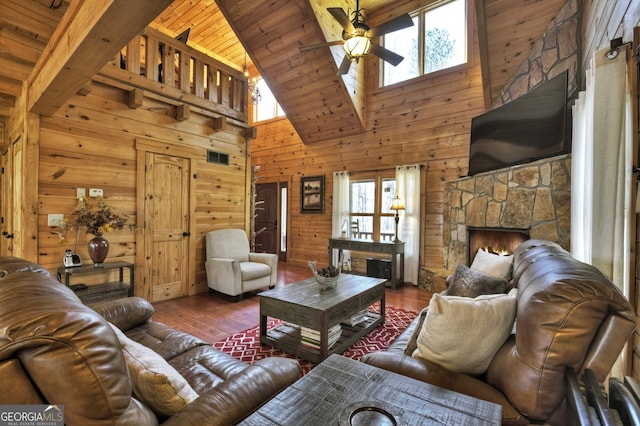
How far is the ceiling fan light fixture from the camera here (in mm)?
3111

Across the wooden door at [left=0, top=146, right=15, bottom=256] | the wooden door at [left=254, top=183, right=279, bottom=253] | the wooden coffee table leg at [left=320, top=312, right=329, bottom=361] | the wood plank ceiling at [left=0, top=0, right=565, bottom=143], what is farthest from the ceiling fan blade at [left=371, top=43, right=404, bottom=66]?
the wooden door at [left=0, top=146, right=15, bottom=256]

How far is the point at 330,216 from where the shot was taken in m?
6.42

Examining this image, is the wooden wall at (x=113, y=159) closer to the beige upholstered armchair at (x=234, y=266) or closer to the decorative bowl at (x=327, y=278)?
the beige upholstered armchair at (x=234, y=266)

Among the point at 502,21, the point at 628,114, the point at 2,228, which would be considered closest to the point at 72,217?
the point at 2,228

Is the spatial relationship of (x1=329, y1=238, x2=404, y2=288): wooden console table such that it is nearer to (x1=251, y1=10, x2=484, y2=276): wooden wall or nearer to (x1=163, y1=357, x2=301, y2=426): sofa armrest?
(x1=251, y1=10, x2=484, y2=276): wooden wall

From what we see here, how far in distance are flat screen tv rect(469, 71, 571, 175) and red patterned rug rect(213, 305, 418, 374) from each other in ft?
7.89

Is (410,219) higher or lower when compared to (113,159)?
lower

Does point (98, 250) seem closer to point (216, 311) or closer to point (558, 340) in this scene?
point (216, 311)

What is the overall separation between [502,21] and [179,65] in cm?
435

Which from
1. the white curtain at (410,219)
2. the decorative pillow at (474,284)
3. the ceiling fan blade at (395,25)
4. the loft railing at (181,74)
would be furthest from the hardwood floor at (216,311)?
the ceiling fan blade at (395,25)

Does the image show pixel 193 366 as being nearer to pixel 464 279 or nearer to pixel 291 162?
pixel 464 279

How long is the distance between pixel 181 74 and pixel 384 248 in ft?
13.5

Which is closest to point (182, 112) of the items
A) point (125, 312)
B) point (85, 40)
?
point (85, 40)

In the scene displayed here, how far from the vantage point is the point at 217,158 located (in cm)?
473
